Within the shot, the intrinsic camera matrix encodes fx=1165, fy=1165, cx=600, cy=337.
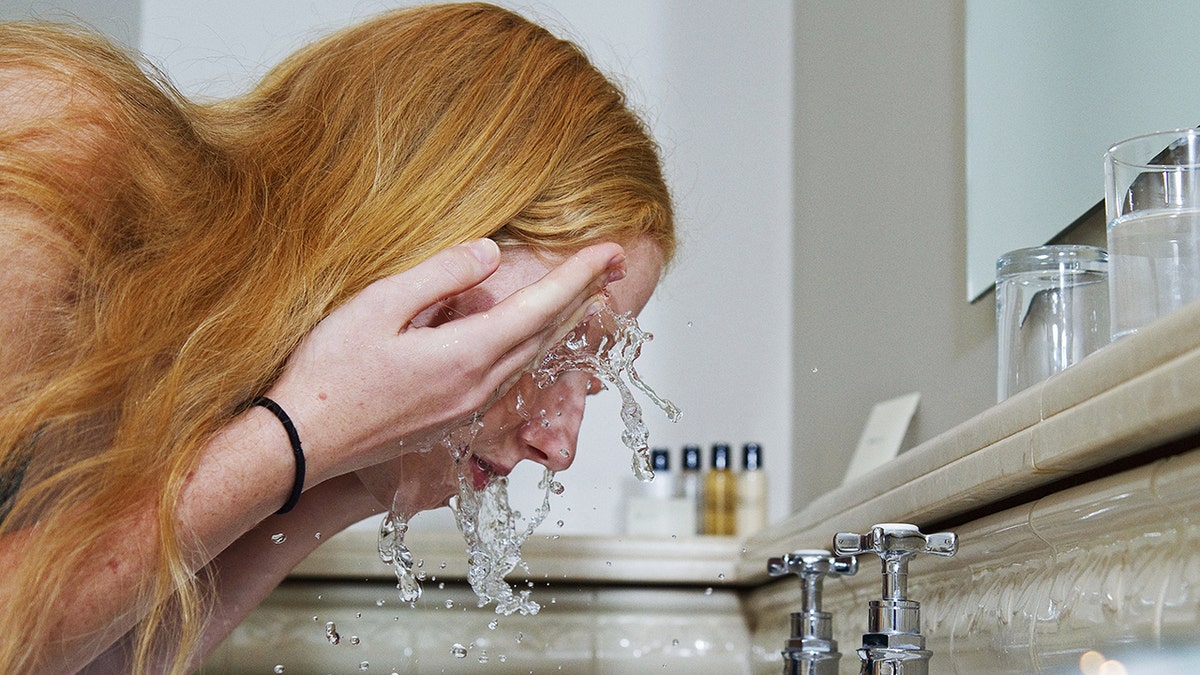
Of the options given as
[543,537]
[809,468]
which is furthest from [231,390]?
[809,468]

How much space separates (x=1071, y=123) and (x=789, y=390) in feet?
3.06

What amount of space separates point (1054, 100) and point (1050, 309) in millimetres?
226

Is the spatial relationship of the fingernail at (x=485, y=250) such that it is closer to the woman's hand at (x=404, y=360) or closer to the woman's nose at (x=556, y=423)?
the woman's hand at (x=404, y=360)

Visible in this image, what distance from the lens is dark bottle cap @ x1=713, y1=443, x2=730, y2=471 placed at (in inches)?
64.7

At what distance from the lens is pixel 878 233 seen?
56.9 inches

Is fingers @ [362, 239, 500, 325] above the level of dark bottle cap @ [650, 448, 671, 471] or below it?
above

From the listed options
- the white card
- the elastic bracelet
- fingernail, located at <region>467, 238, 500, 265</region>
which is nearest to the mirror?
the white card

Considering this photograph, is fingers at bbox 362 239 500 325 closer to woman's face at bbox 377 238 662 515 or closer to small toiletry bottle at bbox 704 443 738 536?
woman's face at bbox 377 238 662 515

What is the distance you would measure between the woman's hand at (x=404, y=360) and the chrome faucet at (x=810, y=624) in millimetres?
239

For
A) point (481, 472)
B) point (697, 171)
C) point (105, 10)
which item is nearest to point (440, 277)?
point (481, 472)

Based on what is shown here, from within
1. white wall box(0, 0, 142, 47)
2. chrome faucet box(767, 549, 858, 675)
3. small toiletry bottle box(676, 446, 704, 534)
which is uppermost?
white wall box(0, 0, 142, 47)

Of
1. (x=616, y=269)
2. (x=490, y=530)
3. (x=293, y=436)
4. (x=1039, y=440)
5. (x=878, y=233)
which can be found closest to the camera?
(x=1039, y=440)

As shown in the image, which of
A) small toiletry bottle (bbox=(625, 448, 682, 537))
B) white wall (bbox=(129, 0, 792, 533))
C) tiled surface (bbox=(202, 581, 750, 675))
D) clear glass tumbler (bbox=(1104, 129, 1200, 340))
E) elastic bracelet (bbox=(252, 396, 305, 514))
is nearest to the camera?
clear glass tumbler (bbox=(1104, 129, 1200, 340))

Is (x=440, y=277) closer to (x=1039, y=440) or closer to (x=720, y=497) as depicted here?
(x=1039, y=440)
